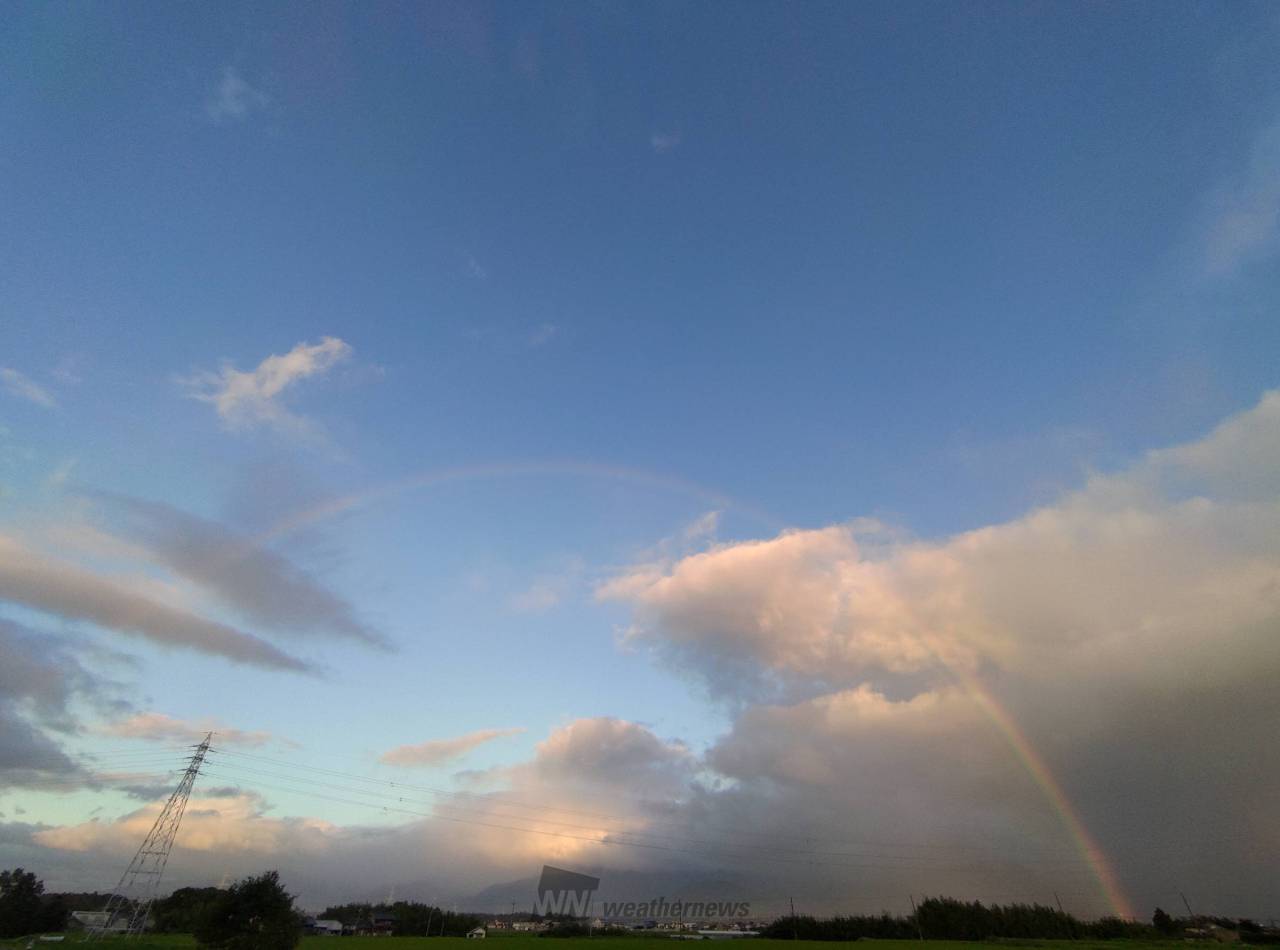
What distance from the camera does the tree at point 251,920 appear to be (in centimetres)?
6247

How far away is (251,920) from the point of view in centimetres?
6375

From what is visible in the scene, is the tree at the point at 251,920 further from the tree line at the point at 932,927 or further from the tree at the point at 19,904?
the tree line at the point at 932,927

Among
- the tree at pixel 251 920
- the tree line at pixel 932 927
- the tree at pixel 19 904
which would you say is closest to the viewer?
the tree at pixel 251 920

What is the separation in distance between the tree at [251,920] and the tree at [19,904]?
113 m

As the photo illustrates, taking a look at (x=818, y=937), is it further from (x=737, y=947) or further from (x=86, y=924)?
(x=86, y=924)

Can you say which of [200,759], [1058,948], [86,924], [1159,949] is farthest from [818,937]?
[86,924]

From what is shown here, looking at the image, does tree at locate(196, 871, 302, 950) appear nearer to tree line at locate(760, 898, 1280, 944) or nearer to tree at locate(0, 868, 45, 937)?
tree at locate(0, 868, 45, 937)

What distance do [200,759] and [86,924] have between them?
4237 inches

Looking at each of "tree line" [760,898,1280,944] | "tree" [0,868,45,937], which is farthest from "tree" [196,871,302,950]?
"tree line" [760,898,1280,944]

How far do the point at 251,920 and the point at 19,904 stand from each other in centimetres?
11829

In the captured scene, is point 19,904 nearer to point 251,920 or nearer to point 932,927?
point 251,920

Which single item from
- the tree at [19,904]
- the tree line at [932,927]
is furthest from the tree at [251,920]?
the tree line at [932,927]

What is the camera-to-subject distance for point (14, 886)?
13838 cm

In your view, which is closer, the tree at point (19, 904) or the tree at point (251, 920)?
the tree at point (251, 920)
